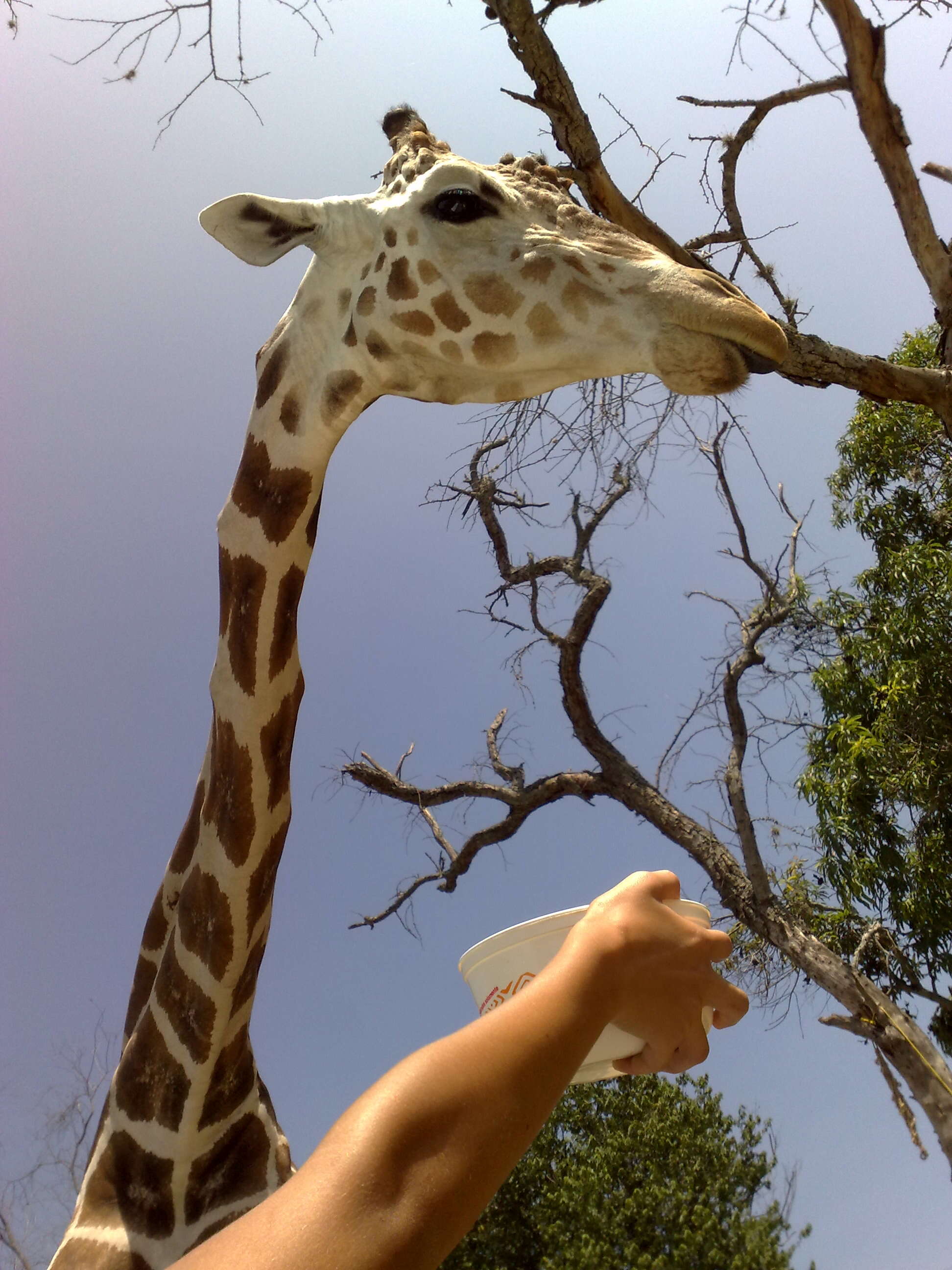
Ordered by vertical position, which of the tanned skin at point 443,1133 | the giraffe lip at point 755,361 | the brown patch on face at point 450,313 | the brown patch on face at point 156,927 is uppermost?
the brown patch on face at point 450,313

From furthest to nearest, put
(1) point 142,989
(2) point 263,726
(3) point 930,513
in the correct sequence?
(3) point 930,513 → (1) point 142,989 → (2) point 263,726

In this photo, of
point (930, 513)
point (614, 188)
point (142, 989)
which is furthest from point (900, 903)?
point (142, 989)

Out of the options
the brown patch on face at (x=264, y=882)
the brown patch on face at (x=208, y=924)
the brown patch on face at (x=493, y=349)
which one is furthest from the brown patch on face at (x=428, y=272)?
the brown patch on face at (x=208, y=924)

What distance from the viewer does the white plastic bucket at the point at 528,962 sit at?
53.1 inches

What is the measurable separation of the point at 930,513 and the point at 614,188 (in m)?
5.60

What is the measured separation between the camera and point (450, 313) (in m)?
2.46

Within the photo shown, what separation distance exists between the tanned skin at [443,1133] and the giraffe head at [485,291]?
1.55 m

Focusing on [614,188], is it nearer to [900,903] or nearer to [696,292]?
[696,292]

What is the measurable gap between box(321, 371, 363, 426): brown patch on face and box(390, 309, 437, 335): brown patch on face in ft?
0.61

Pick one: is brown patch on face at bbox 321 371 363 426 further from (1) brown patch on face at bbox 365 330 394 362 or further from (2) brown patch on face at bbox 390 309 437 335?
(2) brown patch on face at bbox 390 309 437 335

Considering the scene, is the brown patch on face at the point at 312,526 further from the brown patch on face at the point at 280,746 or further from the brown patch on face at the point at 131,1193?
the brown patch on face at the point at 131,1193

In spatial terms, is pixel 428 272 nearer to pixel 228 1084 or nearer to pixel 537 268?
pixel 537 268

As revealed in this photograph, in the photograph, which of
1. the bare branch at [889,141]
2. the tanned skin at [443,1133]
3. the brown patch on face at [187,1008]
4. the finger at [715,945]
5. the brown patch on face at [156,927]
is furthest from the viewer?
the bare branch at [889,141]

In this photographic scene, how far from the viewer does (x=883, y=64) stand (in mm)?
4285
